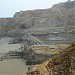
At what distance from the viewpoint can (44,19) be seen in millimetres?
72438

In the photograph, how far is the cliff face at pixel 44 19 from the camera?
67.8 metres

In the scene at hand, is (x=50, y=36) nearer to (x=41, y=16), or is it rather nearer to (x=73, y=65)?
(x=41, y=16)

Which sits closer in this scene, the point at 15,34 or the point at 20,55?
the point at 20,55

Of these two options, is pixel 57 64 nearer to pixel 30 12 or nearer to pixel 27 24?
pixel 27 24

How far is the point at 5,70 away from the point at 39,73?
577 inches

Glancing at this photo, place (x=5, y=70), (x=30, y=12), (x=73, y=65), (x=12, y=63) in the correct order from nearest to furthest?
(x=73, y=65) < (x=5, y=70) < (x=12, y=63) < (x=30, y=12)

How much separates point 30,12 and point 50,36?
2907 cm

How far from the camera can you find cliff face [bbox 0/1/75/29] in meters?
67.8

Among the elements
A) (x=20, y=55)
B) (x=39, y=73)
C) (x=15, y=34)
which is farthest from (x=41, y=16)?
(x=39, y=73)

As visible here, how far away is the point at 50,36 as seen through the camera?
54.5 m

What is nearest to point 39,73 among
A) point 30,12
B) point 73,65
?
point 73,65

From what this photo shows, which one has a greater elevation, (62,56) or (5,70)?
(62,56)

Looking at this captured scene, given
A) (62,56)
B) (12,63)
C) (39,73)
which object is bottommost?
(12,63)

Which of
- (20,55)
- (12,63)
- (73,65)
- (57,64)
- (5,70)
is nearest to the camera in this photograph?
(73,65)
